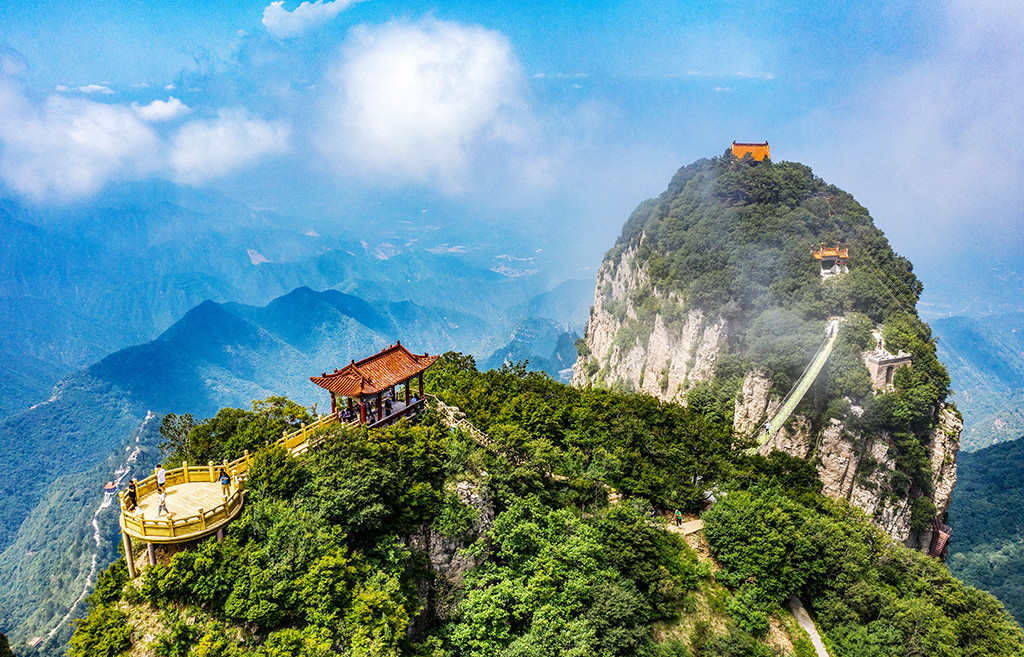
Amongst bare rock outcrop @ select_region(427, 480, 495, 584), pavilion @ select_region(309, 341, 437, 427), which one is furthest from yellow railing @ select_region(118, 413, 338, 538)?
bare rock outcrop @ select_region(427, 480, 495, 584)

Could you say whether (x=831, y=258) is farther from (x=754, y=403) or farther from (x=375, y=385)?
(x=375, y=385)

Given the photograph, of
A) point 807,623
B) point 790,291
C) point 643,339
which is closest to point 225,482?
point 807,623

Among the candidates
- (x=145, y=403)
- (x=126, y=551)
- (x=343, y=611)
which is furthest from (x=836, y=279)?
(x=145, y=403)

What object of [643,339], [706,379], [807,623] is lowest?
[807,623]

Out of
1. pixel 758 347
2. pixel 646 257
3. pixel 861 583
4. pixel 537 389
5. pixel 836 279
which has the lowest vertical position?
pixel 861 583

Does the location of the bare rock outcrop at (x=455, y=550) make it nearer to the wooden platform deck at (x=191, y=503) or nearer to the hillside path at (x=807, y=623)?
the wooden platform deck at (x=191, y=503)

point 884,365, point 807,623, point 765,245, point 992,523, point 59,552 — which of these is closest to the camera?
point 807,623

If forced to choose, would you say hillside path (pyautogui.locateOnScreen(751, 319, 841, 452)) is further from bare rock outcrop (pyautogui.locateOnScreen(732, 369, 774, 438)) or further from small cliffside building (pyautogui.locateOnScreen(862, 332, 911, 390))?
small cliffside building (pyautogui.locateOnScreen(862, 332, 911, 390))

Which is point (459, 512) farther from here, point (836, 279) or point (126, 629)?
point (836, 279)
